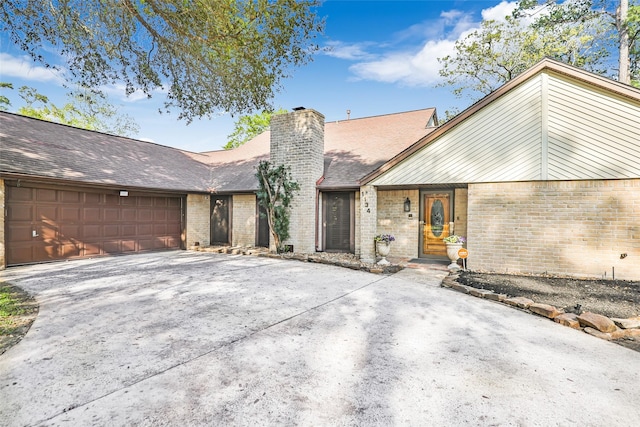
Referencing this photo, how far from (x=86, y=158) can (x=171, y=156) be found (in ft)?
13.7

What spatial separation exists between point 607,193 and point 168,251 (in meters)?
13.4

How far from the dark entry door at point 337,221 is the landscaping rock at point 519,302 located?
5.93m

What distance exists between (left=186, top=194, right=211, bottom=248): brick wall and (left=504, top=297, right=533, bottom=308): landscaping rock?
11271mm

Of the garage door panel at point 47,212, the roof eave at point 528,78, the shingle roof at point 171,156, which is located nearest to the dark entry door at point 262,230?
the shingle roof at point 171,156

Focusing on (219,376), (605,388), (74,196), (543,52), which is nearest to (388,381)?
(219,376)

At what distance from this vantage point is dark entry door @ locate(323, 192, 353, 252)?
35.1ft

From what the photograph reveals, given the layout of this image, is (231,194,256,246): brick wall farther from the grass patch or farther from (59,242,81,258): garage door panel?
the grass patch

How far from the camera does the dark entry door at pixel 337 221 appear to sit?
10.7 m

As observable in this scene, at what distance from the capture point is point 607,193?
6.48m

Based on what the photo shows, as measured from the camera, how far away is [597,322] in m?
3.91

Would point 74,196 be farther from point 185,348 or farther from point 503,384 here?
point 503,384

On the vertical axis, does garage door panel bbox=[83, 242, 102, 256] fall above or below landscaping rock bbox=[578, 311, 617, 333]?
above

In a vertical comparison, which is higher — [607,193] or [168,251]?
[607,193]

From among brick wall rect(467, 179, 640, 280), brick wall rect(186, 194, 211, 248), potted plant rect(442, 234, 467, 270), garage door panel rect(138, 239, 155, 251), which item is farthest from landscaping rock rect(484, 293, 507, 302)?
garage door panel rect(138, 239, 155, 251)
